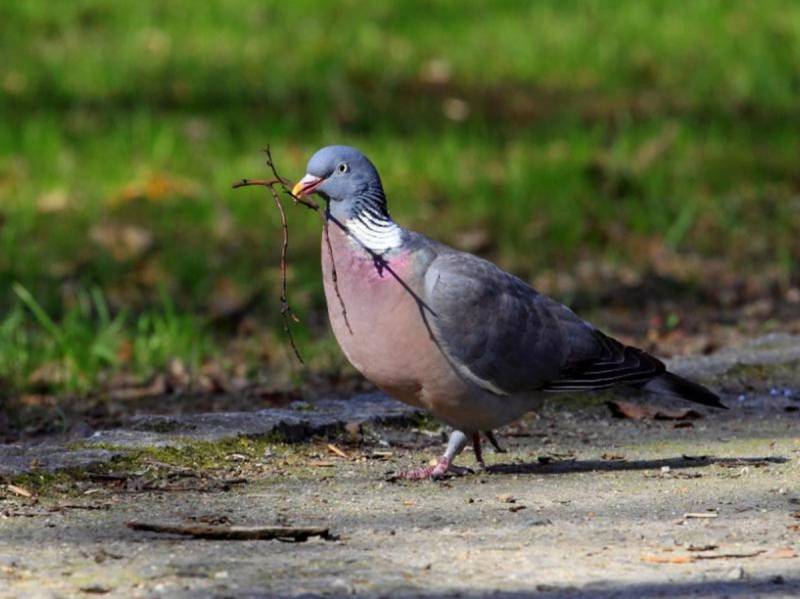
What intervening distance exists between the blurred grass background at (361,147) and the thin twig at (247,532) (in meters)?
2.52

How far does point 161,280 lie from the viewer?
7.60 metres

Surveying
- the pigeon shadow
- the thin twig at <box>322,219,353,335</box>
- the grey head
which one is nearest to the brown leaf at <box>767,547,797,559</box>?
the pigeon shadow

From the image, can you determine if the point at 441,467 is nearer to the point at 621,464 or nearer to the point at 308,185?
the point at 621,464

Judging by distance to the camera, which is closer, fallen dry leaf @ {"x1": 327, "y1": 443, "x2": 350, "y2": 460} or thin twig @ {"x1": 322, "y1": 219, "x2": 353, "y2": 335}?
thin twig @ {"x1": 322, "y1": 219, "x2": 353, "y2": 335}

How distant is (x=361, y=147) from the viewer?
9250mm

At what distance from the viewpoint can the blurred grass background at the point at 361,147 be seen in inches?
289

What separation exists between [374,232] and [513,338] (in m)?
0.48

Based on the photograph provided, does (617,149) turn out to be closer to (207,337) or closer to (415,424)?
(207,337)

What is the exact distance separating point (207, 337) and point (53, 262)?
1.31m

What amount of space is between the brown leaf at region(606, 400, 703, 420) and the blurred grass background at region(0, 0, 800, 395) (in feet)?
4.68

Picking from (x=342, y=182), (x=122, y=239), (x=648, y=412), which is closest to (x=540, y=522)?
(x=342, y=182)

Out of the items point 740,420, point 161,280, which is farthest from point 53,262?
point 740,420

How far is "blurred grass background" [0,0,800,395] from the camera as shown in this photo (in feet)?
24.1

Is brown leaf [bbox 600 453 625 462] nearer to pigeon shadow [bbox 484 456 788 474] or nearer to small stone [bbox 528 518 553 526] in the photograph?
A: pigeon shadow [bbox 484 456 788 474]
